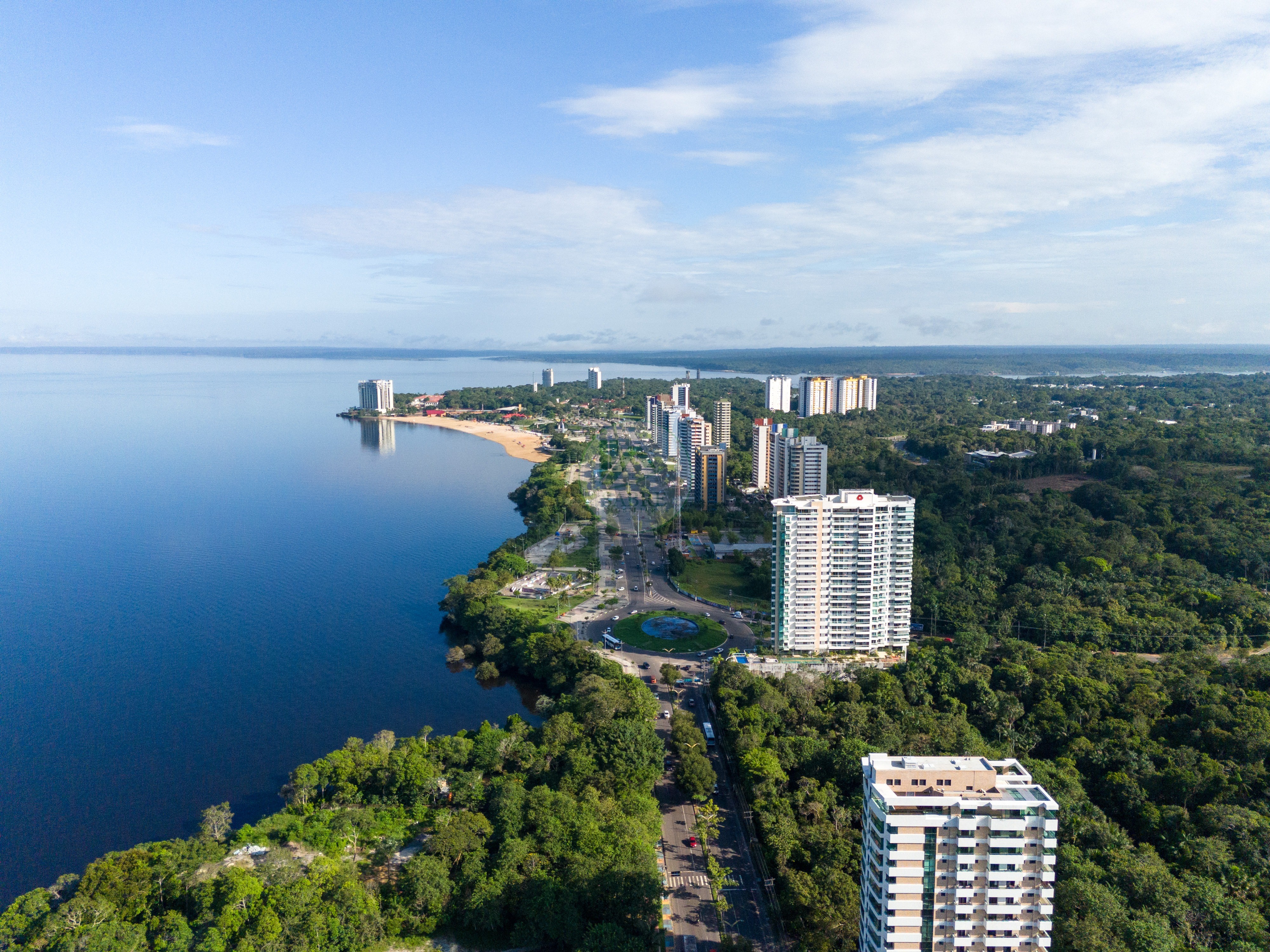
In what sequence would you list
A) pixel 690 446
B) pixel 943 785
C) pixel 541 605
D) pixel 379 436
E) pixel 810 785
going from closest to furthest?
pixel 943 785 < pixel 810 785 < pixel 541 605 < pixel 690 446 < pixel 379 436

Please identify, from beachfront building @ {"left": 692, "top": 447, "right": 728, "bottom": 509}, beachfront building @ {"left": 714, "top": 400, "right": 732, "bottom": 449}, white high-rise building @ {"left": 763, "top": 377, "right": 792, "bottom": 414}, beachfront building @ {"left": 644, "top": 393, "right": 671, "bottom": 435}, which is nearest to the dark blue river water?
beachfront building @ {"left": 692, "top": 447, "right": 728, "bottom": 509}

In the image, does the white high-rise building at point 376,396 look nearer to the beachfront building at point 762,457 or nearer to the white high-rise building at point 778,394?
the white high-rise building at point 778,394

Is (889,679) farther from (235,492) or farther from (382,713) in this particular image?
(235,492)

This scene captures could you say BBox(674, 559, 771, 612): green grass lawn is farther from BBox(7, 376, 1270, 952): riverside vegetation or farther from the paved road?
BBox(7, 376, 1270, 952): riverside vegetation

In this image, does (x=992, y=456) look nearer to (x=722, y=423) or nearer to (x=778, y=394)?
(x=722, y=423)

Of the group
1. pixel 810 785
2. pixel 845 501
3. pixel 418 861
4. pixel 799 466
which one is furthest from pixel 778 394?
pixel 418 861
